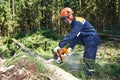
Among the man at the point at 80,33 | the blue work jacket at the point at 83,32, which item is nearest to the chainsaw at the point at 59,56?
the man at the point at 80,33

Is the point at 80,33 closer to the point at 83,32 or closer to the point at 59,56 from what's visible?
the point at 83,32

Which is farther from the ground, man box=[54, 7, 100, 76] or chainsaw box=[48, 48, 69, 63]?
man box=[54, 7, 100, 76]

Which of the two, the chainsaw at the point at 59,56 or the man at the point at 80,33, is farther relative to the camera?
the man at the point at 80,33

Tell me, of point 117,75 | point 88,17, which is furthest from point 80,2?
point 117,75

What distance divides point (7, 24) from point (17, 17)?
5.46 feet

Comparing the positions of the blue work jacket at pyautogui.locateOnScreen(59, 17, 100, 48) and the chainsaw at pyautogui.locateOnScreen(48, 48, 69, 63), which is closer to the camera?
the chainsaw at pyautogui.locateOnScreen(48, 48, 69, 63)

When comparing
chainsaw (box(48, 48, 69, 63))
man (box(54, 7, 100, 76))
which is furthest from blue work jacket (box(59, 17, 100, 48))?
chainsaw (box(48, 48, 69, 63))

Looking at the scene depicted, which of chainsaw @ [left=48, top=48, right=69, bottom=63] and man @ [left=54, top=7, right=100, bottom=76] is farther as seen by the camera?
man @ [left=54, top=7, right=100, bottom=76]

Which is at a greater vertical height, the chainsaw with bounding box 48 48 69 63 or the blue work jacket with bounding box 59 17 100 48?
the blue work jacket with bounding box 59 17 100 48

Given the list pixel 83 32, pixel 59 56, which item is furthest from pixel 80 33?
pixel 59 56

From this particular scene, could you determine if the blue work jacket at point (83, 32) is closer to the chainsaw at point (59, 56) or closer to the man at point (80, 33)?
the man at point (80, 33)

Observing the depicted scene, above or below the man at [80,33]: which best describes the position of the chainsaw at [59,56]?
below

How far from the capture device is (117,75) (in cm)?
806

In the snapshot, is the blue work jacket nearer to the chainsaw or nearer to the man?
the man
